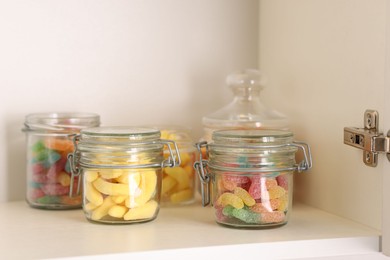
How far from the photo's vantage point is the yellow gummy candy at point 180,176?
1084 mm

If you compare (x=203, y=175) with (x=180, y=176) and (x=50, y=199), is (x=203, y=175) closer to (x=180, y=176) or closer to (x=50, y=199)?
(x=180, y=176)

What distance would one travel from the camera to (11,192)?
44.8 inches

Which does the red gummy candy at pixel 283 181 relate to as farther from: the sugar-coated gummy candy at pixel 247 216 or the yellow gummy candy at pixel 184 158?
the yellow gummy candy at pixel 184 158

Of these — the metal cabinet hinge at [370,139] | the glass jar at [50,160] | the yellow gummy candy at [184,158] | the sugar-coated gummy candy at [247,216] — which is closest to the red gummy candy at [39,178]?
the glass jar at [50,160]

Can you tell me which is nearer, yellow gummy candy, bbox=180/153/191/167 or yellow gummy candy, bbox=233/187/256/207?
yellow gummy candy, bbox=233/187/256/207

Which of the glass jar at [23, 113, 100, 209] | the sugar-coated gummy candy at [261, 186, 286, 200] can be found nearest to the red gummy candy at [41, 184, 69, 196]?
the glass jar at [23, 113, 100, 209]

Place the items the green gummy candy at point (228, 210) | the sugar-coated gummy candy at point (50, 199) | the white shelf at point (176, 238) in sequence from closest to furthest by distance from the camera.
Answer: the white shelf at point (176, 238) → the green gummy candy at point (228, 210) → the sugar-coated gummy candy at point (50, 199)

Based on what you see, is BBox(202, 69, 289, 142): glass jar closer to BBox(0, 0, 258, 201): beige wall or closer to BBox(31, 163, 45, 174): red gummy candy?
BBox(0, 0, 258, 201): beige wall

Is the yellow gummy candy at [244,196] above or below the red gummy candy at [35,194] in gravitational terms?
above

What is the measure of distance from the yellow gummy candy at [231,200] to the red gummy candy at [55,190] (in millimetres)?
263

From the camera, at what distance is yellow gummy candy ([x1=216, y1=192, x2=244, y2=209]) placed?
36.0 inches

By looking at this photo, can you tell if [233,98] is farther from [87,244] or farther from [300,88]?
[87,244]

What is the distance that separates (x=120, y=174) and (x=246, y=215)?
→ 0.18m

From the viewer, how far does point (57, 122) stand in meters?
1.08
